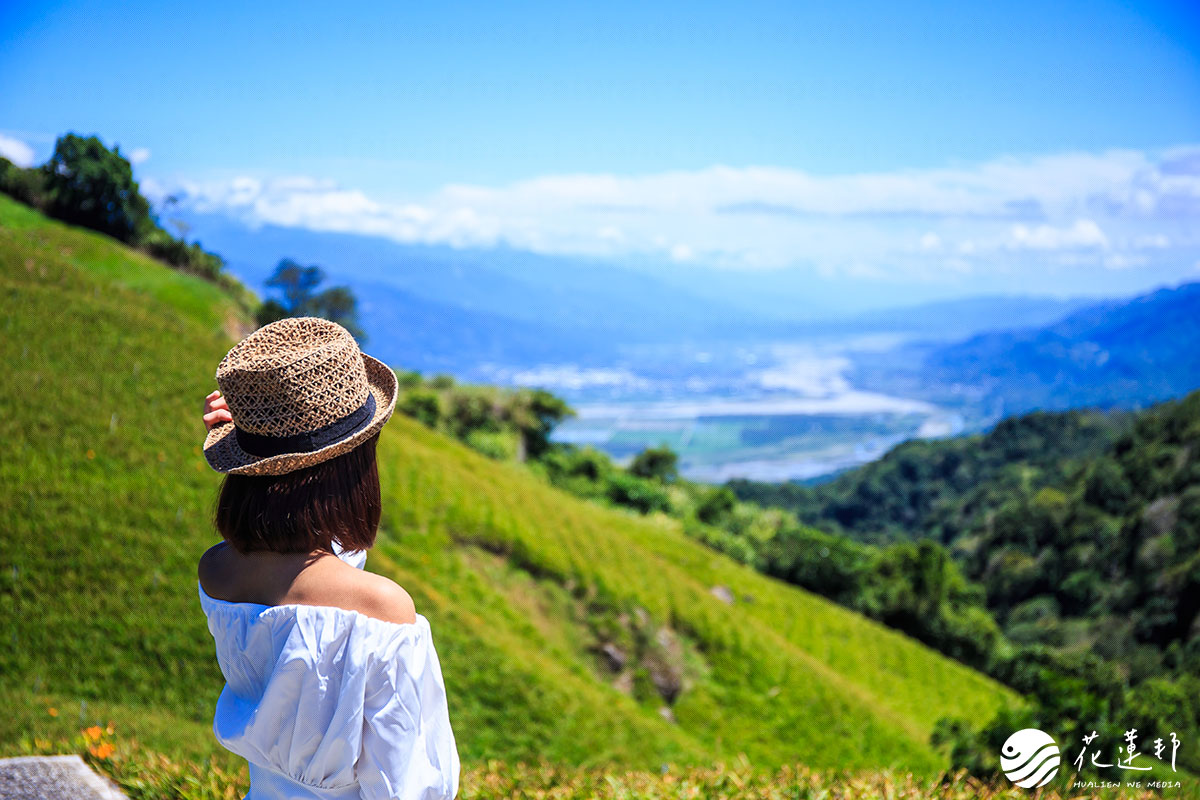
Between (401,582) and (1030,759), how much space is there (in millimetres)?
9191

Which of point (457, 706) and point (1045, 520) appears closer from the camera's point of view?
point (457, 706)

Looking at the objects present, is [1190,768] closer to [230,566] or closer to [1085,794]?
[1085,794]

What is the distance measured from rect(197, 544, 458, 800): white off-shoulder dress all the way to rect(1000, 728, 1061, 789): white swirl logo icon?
19.2ft

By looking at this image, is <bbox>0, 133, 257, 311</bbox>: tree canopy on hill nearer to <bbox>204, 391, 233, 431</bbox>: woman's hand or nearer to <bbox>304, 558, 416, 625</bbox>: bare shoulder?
<bbox>204, 391, 233, 431</bbox>: woman's hand

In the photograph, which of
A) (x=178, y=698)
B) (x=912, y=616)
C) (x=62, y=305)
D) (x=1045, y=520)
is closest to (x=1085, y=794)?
(x=178, y=698)

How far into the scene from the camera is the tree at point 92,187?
3406cm

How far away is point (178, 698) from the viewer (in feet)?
30.3

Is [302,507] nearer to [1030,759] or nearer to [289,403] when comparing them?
[289,403]

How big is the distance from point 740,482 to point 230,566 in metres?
122

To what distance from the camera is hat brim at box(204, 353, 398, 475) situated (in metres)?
2.31

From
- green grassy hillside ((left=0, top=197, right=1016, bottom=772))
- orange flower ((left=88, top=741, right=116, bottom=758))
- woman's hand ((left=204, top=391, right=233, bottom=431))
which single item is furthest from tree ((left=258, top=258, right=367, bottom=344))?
woman's hand ((left=204, top=391, right=233, bottom=431))

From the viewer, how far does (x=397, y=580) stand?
505 inches

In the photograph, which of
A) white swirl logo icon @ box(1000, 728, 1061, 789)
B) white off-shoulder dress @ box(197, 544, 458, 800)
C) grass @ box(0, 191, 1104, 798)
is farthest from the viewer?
grass @ box(0, 191, 1104, 798)

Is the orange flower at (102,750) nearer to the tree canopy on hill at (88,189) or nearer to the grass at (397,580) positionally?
the grass at (397,580)
